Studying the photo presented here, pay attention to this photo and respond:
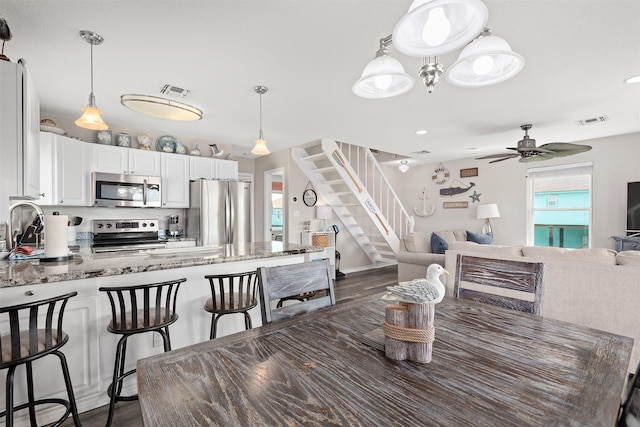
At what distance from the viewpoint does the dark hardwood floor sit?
1.76 m

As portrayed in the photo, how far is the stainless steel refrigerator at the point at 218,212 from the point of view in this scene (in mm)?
4391

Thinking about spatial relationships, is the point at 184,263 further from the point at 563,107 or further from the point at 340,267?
the point at 340,267

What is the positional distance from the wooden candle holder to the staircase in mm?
4157

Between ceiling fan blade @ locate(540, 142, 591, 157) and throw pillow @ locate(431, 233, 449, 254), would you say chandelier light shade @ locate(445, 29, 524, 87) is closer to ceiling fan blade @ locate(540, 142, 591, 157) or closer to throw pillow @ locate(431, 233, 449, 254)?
ceiling fan blade @ locate(540, 142, 591, 157)

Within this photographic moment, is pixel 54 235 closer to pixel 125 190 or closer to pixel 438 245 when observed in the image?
pixel 125 190

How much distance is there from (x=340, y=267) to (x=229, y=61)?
4.71 m

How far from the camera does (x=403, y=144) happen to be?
5.28 m

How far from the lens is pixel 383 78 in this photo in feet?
4.91

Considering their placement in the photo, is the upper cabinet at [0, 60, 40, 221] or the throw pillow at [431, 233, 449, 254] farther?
the throw pillow at [431, 233, 449, 254]

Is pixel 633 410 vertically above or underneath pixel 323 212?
underneath

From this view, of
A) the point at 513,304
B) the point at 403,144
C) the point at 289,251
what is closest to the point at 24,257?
the point at 289,251

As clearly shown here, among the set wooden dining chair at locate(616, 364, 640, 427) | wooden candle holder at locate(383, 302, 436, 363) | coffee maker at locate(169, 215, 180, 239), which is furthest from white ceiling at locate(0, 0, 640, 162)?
wooden dining chair at locate(616, 364, 640, 427)

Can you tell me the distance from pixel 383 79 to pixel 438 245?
3687mm

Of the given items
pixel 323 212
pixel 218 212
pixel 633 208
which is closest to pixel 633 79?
pixel 633 208
